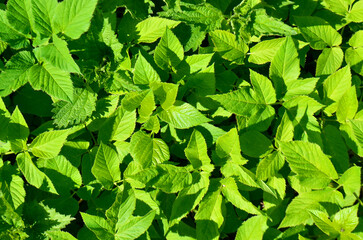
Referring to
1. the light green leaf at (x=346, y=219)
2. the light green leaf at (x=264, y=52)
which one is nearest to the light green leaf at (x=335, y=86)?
the light green leaf at (x=264, y=52)

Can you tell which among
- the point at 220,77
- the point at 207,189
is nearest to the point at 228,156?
the point at 207,189

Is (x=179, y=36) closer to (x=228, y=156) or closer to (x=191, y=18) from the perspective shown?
(x=191, y=18)

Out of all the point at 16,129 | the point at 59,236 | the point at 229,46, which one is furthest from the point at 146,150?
the point at 229,46

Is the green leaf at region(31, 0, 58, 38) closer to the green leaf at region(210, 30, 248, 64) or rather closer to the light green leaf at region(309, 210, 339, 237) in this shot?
the green leaf at region(210, 30, 248, 64)

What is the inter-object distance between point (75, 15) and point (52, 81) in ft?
1.26

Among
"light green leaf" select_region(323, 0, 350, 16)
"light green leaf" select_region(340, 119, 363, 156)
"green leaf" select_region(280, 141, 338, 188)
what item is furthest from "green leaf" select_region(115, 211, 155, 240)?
"light green leaf" select_region(323, 0, 350, 16)

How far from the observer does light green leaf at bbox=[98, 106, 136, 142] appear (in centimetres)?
225

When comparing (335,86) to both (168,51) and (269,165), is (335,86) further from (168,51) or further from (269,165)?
(168,51)

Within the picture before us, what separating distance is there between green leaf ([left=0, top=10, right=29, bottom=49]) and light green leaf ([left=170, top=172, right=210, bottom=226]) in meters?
1.26

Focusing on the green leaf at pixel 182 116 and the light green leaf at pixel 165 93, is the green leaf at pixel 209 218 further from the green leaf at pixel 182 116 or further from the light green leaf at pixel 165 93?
the light green leaf at pixel 165 93

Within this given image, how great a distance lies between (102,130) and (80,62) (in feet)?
1.47

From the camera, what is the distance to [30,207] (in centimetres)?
222

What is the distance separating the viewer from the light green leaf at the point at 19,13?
1.91m

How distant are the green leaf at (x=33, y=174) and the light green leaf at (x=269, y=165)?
1.23m
